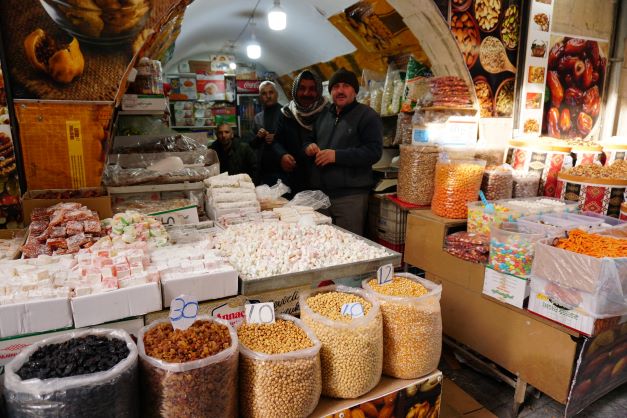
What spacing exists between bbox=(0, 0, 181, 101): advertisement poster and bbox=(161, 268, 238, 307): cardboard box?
53.0 inches

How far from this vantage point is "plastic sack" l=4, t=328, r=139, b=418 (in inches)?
36.9

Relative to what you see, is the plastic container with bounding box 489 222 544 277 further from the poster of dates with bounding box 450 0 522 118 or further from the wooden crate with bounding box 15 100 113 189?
the wooden crate with bounding box 15 100 113 189

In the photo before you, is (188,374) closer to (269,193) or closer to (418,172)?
(269,193)

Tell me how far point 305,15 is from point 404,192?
3654 mm

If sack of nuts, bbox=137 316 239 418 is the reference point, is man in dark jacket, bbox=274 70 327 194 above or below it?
above

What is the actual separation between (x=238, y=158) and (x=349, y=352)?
11.2ft

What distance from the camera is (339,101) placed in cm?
330

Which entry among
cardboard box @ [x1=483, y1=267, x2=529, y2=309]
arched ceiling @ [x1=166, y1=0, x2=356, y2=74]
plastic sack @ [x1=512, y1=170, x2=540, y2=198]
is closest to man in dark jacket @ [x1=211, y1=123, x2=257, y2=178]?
arched ceiling @ [x1=166, y1=0, x2=356, y2=74]

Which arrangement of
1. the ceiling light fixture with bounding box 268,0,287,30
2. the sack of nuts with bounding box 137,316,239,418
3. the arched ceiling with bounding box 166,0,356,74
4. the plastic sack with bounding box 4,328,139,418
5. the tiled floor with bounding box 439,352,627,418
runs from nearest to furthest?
the plastic sack with bounding box 4,328,139,418 → the sack of nuts with bounding box 137,316,239,418 → the tiled floor with bounding box 439,352,627,418 → the ceiling light fixture with bounding box 268,0,287,30 → the arched ceiling with bounding box 166,0,356,74

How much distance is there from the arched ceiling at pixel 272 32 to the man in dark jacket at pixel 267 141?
1.30 m

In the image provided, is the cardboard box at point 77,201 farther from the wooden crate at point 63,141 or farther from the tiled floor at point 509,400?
the tiled floor at point 509,400

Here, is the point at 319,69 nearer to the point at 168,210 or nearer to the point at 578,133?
the point at 578,133

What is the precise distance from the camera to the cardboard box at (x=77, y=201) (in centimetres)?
210

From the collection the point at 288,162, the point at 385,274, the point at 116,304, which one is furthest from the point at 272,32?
the point at 116,304
